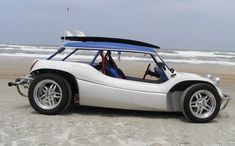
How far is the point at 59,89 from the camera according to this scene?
7.73m

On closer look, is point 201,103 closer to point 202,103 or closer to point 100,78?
point 202,103

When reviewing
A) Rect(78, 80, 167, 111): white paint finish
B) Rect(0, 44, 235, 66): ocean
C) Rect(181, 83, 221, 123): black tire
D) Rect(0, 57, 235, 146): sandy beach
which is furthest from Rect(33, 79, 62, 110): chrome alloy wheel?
Rect(0, 44, 235, 66): ocean

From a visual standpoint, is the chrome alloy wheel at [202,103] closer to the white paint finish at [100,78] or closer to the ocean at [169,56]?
the white paint finish at [100,78]

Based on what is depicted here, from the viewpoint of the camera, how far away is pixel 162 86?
7867 millimetres

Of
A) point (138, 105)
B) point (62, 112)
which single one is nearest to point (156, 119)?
point (138, 105)

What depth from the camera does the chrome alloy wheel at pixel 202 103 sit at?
765 centimetres

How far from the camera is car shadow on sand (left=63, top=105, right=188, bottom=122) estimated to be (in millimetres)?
7949

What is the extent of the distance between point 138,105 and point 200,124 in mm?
1082

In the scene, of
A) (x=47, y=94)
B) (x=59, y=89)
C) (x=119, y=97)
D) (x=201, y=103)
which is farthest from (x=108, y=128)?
(x=201, y=103)

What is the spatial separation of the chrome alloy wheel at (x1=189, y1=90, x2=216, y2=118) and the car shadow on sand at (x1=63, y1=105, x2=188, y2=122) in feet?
0.89

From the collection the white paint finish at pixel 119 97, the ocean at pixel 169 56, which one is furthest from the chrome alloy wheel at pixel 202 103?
the ocean at pixel 169 56

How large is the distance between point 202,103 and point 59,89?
2.40 m

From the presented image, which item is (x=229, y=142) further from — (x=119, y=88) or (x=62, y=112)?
(x=62, y=112)

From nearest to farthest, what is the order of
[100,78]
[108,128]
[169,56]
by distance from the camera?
[108,128] < [100,78] < [169,56]
